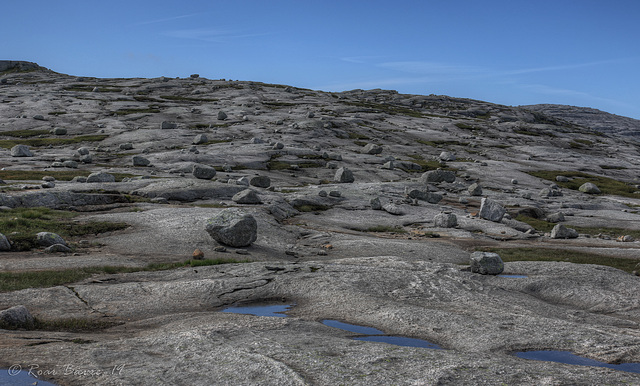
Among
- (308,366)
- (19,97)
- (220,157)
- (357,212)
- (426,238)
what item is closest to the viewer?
(308,366)

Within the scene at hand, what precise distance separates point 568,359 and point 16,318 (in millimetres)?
19466

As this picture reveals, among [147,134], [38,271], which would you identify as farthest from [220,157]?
[38,271]

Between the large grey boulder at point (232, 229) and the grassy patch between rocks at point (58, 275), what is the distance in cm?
492

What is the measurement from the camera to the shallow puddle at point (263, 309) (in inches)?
819

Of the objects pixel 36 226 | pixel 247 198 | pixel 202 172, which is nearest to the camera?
pixel 36 226

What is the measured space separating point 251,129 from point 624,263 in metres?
94.5

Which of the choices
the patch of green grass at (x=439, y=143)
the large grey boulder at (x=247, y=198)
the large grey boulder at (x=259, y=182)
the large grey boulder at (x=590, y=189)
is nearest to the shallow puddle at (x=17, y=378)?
the large grey boulder at (x=247, y=198)

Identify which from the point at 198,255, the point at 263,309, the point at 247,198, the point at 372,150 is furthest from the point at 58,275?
the point at 372,150

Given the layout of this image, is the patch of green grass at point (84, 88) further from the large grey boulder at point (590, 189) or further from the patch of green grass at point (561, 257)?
the patch of green grass at point (561, 257)

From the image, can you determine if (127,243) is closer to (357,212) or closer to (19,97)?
(357,212)

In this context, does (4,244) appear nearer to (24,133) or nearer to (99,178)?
(99,178)

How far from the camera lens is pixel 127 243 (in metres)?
32.2

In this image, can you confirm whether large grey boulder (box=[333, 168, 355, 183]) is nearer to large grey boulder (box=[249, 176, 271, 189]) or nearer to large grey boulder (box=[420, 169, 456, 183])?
large grey boulder (box=[420, 169, 456, 183])

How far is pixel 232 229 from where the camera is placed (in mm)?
32875
